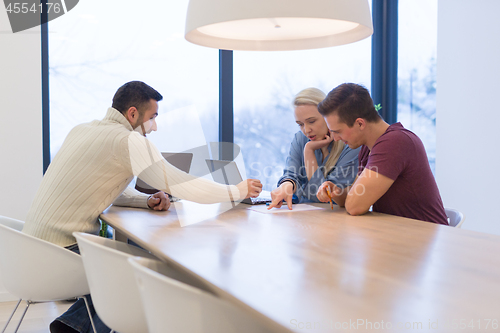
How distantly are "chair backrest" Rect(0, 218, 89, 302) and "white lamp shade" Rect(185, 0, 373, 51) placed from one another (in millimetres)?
1050

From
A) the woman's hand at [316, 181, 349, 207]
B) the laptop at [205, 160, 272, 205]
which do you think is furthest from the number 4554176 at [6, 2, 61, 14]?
the woman's hand at [316, 181, 349, 207]

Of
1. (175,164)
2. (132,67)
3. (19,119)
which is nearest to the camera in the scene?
(175,164)

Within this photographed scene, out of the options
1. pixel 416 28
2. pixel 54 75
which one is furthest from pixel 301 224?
pixel 416 28

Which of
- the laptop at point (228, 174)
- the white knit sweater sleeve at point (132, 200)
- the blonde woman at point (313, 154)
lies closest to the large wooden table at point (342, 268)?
the white knit sweater sleeve at point (132, 200)

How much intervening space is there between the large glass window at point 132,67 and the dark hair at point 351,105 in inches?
84.9

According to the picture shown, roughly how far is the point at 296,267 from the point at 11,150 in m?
2.99

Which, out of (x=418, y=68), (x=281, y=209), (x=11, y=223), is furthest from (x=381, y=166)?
(x=418, y=68)

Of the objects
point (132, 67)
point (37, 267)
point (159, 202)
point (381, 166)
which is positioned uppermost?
Answer: point (132, 67)

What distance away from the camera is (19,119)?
10.8ft

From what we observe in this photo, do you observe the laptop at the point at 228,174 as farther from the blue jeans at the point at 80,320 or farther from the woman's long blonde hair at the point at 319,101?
the blue jeans at the point at 80,320

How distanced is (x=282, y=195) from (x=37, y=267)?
1148 mm

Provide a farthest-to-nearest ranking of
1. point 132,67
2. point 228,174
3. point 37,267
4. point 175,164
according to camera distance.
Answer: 1. point 132,67
2. point 175,164
3. point 228,174
4. point 37,267

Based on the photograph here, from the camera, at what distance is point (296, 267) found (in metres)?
1.05

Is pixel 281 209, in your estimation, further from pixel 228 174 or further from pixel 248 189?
pixel 228 174
